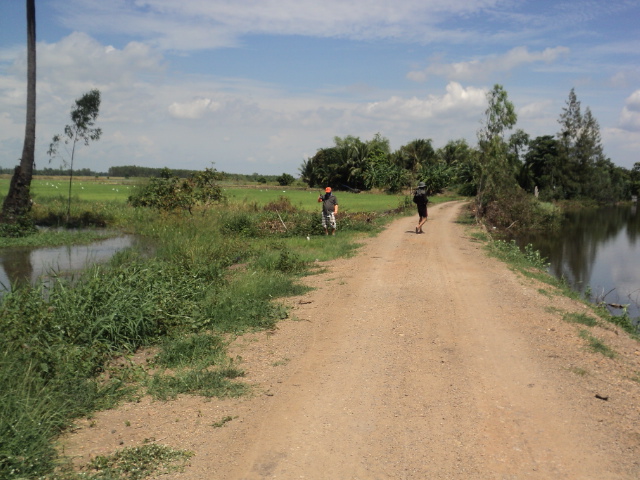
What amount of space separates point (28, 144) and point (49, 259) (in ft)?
23.4

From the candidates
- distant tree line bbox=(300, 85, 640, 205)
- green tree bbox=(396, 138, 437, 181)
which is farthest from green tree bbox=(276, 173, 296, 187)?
green tree bbox=(396, 138, 437, 181)

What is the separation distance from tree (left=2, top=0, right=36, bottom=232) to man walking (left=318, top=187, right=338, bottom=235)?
37.7 feet

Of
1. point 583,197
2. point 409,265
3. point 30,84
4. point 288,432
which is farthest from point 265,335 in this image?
point 583,197

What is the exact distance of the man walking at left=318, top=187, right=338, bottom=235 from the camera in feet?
60.2

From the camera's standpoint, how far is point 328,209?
61.0 ft

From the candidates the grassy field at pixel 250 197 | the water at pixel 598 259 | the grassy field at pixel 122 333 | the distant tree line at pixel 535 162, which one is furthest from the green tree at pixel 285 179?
the grassy field at pixel 122 333

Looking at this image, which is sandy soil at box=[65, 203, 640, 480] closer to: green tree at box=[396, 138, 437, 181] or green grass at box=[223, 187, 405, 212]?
green grass at box=[223, 187, 405, 212]

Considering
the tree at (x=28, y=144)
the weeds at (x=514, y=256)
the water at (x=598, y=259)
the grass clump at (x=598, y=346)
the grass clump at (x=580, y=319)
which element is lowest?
the water at (x=598, y=259)

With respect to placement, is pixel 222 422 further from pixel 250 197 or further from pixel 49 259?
pixel 250 197

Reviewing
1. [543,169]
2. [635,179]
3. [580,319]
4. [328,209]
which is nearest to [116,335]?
[580,319]

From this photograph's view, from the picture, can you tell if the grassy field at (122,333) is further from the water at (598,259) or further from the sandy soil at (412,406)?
the water at (598,259)

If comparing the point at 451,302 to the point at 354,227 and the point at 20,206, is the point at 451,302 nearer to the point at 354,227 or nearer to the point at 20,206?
the point at 354,227

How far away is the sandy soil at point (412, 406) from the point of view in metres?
4.37

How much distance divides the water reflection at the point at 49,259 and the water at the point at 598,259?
13397 mm
